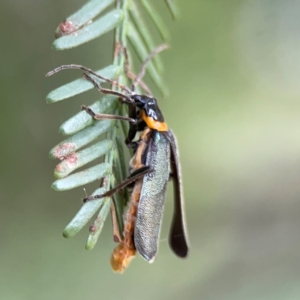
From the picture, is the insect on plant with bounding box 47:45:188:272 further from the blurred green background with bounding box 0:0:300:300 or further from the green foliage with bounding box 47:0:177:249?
the blurred green background with bounding box 0:0:300:300

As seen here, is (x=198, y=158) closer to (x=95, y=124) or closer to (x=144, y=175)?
(x=144, y=175)

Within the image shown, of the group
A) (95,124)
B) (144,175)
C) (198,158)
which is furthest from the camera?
(198,158)

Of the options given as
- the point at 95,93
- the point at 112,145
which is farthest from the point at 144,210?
the point at 95,93

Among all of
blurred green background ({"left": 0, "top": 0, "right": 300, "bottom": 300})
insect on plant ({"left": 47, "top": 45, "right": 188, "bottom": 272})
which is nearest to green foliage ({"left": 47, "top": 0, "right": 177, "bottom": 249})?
insect on plant ({"left": 47, "top": 45, "right": 188, "bottom": 272})

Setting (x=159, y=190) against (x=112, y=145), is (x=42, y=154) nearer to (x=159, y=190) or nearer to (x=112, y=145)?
(x=159, y=190)

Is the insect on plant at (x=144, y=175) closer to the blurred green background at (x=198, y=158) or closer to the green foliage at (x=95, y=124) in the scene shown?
the green foliage at (x=95, y=124)

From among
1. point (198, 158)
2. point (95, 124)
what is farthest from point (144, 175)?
point (198, 158)

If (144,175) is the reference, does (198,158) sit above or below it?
below
